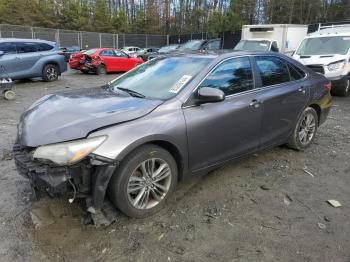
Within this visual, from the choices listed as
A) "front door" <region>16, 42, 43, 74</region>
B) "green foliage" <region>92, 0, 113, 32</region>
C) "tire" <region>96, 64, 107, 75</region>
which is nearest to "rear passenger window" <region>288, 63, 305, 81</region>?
"front door" <region>16, 42, 43, 74</region>

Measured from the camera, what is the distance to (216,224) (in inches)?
127

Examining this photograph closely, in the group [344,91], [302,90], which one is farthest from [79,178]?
[344,91]

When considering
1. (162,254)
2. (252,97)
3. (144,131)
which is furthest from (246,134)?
(162,254)

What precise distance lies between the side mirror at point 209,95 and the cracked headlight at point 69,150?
1.12m

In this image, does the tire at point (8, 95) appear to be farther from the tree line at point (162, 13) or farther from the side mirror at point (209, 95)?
the tree line at point (162, 13)

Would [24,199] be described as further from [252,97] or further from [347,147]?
[347,147]

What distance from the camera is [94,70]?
17.0 metres

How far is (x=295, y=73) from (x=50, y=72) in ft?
36.1

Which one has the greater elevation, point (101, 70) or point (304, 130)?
point (304, 130)

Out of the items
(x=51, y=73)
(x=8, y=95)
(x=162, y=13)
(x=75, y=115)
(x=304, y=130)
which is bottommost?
(x=8, y=95)

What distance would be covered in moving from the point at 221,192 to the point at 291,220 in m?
0.83

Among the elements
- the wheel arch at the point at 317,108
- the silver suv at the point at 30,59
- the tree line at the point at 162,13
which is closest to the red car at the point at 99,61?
the silver suv at the point at 30,59

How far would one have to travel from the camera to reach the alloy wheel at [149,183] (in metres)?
3.15

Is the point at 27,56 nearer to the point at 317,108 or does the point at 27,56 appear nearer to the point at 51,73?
the point at 51,73
